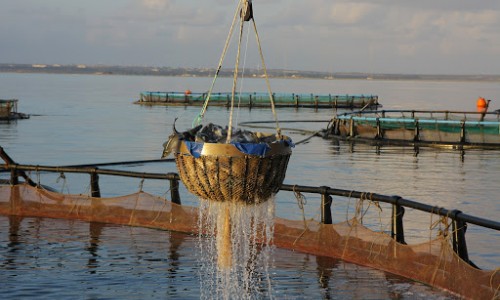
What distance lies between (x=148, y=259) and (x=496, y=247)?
8.68m

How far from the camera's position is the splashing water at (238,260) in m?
Result: 11.9

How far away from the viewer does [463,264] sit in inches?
488

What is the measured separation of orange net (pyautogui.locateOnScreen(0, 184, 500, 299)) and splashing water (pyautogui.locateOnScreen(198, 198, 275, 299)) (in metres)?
0.54

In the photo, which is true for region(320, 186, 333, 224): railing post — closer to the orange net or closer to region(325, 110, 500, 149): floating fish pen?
the orange net

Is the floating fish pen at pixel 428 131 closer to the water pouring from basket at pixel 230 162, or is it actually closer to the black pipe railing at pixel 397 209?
the black pipe railing at pixel 397 209

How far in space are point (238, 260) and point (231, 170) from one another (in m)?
6.06

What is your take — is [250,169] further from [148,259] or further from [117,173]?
[117,173]

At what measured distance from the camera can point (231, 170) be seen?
9688 millimetres

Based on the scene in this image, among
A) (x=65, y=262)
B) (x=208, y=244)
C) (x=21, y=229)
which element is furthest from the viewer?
(x=21, y=229)

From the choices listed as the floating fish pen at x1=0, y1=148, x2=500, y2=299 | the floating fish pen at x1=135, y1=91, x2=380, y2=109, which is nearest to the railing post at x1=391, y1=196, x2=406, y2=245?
the floating fish pen at x1=0, y1=148, x2=500, y2=299

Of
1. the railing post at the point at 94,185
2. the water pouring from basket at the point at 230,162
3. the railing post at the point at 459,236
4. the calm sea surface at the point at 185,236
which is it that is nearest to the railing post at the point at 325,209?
the calm sea surface at the point at 185,236

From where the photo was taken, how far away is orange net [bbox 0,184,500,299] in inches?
496

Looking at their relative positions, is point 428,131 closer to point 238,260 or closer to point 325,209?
point 325,209

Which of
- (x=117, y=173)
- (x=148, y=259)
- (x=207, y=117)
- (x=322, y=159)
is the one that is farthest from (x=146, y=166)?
(x=207, y=117)
